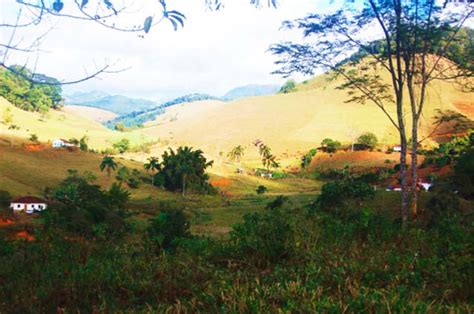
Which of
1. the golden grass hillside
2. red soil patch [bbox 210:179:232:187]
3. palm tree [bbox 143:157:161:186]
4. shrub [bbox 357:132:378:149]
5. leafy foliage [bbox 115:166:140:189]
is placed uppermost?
the golden grass hillside

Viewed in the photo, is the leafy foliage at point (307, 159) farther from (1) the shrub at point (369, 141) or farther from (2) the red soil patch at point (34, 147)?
(2) the red soil patch at point (34, 147)

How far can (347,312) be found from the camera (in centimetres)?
328

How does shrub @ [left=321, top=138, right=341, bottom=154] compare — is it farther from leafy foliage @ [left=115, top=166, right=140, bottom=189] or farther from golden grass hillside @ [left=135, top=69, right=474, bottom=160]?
leafy foliage @ [left=115, top=166, right=140, bottom=189]

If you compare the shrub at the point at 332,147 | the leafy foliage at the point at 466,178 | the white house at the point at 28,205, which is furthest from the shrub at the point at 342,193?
the shrub at the point at 332,147

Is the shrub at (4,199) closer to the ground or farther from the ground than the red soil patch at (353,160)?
closer to the ground

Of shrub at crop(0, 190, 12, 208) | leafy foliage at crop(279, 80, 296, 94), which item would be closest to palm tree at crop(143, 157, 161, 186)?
shrub at crop(0, 190, 12, 208)

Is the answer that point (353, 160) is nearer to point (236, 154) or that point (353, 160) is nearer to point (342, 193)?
point (236, 154)

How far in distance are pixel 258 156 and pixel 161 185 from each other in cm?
3605

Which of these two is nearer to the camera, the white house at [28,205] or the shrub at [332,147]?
the white house at [28,205]

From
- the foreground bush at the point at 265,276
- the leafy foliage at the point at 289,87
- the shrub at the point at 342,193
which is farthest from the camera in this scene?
the leafy foliage at the point at 289,87

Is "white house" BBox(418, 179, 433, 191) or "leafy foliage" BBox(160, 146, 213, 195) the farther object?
"leafy foliage" BBox(160, 146, 213, 195)

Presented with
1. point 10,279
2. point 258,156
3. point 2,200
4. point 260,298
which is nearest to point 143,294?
point 260,298

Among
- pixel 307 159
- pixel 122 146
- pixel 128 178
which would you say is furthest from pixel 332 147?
pixel 122 146

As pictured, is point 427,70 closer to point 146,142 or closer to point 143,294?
point 143,294
